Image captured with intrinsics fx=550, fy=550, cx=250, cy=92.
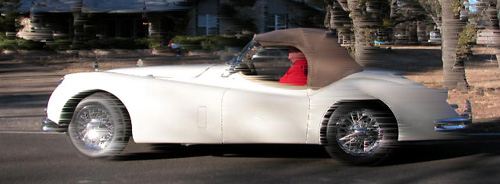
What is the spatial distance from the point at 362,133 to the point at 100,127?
247 cm

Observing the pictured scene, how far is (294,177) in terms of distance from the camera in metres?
4.74

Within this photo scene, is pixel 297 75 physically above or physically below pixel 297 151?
above

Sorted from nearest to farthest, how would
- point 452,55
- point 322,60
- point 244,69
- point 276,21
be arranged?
point 276,21 < point 322,60 < point 244,69 < point 452,55

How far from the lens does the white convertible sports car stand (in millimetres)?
4949

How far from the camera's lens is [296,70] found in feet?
17.6

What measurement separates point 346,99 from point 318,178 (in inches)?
30.4

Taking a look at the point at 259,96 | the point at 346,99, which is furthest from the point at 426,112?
the point at 259,96

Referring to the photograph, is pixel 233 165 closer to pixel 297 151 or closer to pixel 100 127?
pixel 297 151

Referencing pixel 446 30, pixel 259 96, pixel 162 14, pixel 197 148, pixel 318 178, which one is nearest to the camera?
pixel 162 14

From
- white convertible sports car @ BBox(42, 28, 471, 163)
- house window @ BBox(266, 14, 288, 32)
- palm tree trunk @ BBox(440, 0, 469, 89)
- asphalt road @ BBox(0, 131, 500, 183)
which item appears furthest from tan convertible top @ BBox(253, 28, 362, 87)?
palm tree trunk @ BBox(440, 0, 469, 89)

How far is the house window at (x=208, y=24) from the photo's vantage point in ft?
9.23

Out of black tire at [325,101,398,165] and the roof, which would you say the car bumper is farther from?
black tire at [325,101,398,165]

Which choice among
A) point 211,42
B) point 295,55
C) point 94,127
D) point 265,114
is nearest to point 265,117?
point 265,114

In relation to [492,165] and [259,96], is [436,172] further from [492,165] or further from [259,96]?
[259,96]
